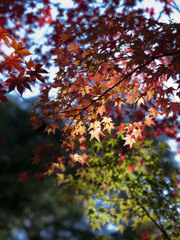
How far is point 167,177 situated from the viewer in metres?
3.77

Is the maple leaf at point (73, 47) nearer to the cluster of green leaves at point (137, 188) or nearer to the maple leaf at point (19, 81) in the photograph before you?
the maple leaf at point (19, 81)

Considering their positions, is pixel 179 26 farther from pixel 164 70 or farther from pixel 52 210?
pixel 52 210

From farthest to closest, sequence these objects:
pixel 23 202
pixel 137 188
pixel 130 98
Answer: pixel 23 202
pixel 137 188
pixel 130 98

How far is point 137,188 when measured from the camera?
12.4 ft

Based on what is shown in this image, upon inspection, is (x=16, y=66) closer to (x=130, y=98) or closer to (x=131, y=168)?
(x=130, y=98)

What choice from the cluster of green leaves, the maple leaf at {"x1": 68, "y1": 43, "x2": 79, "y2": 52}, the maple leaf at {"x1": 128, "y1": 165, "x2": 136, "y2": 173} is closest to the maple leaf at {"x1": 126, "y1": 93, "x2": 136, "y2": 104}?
the maple leaf at {"x1": 68, "y1": 43, "x2": 79, "y2": 52}

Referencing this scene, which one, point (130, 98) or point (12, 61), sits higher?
point (130, 98)

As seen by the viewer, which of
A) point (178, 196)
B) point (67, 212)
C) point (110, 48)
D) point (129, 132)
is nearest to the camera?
point (110, 48)

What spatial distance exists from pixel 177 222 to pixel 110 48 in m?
2.97

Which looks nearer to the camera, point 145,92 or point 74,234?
point 145,92

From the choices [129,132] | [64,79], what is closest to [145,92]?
[129,132]

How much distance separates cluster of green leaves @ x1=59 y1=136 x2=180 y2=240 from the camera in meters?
3.57

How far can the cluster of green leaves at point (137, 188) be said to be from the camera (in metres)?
3.57

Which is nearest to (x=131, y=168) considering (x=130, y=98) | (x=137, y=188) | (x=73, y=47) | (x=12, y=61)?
(x=137, y=188)
